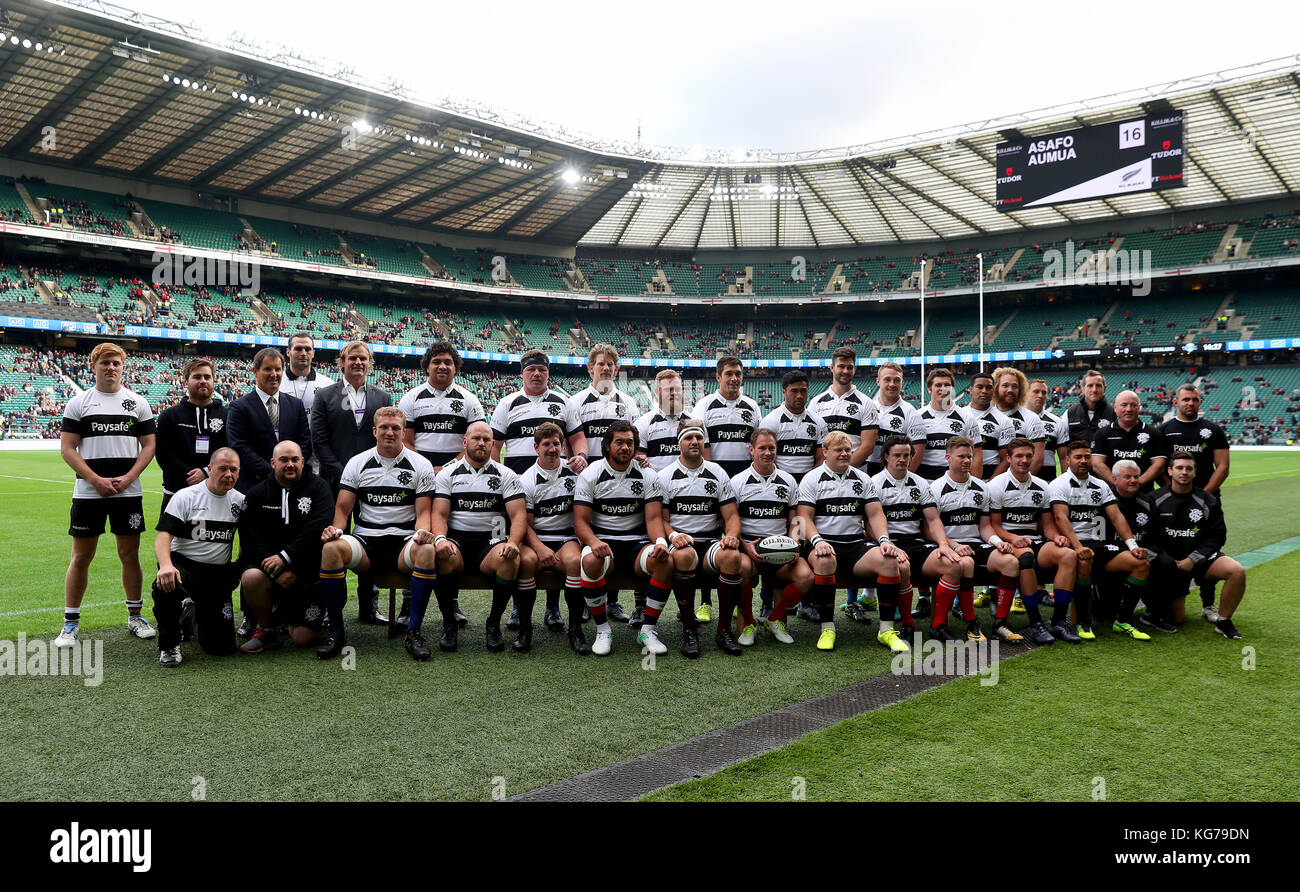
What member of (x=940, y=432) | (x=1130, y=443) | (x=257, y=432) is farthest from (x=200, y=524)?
(x=1130, y=443)

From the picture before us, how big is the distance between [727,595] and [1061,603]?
250 centimetres

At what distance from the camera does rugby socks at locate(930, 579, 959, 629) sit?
211 inches

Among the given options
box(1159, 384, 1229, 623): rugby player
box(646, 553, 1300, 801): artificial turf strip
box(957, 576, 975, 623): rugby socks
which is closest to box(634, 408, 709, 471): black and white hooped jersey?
box(957, 576, 975, 623): rugby socks

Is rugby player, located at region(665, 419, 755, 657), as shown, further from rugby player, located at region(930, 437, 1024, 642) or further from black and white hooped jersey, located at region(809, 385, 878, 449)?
rugby player, located at region(930, 437, 1024, 642)

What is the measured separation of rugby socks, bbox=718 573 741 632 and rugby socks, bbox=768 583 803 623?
1.15 feet

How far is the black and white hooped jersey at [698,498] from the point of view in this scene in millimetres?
5562

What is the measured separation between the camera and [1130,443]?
6680 millimetres

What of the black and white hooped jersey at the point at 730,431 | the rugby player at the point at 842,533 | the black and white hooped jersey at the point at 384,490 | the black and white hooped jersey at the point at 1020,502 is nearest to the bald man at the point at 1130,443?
the black and white hooped jersey at the point at 1020,502

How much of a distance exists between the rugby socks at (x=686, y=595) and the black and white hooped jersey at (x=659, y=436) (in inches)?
47.5

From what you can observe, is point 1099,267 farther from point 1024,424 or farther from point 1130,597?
point 1130,597

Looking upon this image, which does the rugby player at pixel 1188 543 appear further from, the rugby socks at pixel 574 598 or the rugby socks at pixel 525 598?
the rugby socks at pixel 525 598

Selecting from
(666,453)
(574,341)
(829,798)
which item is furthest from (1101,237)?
(829,798)

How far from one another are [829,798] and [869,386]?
44563mm
